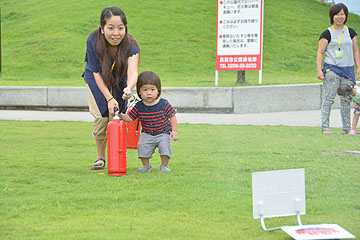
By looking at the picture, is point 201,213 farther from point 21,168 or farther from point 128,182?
→ point 21,168

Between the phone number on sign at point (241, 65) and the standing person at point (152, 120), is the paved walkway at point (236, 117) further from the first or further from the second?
the standing person at point (152, 120)

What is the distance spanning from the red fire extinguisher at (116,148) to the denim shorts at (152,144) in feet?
0.73

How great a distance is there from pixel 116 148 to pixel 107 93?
0.55 metres

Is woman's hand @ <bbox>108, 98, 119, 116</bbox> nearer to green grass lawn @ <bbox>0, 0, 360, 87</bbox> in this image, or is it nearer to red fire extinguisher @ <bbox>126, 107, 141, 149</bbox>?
red fire extinguisher @ <bbox>126, 107, 141, 149</bbox>

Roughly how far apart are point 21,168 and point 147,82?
4.62 ft

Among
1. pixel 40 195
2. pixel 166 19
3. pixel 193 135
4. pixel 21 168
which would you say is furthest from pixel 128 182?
pixel 166 19

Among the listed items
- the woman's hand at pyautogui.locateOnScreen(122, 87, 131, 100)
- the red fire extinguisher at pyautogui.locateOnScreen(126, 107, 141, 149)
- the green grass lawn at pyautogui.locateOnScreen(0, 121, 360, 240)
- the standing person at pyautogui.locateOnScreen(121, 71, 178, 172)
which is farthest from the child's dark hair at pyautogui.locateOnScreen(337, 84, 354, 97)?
the woman's hand at pyautogui.locateOnScreen(122, 87, 131, 100)

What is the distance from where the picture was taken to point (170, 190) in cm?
462

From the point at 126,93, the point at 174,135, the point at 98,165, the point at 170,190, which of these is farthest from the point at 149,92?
the point at 170,190

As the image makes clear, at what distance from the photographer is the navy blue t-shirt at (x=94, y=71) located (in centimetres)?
565

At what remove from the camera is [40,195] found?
441 cm

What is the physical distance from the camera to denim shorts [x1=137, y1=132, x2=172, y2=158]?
18.1 feet

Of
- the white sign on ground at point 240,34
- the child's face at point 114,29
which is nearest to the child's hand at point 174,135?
the child's face at point 114,29

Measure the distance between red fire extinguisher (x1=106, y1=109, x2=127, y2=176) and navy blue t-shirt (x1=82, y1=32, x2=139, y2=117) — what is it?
15.6 inches
